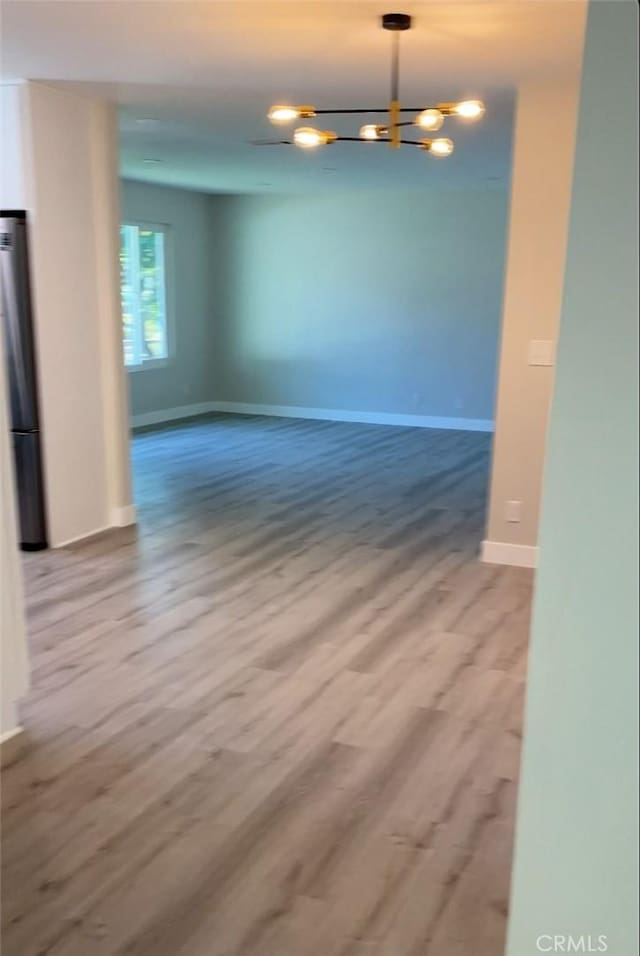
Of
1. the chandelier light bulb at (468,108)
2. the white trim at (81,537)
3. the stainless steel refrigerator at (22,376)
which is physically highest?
the chandelier light bulb at (468,108)

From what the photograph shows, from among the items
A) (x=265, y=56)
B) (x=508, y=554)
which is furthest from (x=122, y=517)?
(x=265, y=56)

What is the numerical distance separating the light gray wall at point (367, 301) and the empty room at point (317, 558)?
949 millimetres

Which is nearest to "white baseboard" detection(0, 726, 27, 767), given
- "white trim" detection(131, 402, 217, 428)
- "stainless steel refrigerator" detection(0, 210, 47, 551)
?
"stainless steel refrigerator" detection(0, 210, 47, 551)

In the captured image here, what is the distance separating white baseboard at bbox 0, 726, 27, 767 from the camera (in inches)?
107

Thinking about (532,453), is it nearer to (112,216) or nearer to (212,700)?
(212,700)

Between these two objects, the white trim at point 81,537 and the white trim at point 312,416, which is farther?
the white trim at point 312,416

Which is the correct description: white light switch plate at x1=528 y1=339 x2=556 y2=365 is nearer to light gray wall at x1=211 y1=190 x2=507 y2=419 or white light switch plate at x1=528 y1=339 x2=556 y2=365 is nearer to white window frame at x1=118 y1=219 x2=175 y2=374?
light gray wall at x1=211 y1=190 x2=507 y2=419

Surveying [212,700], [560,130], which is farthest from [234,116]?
[212,700]

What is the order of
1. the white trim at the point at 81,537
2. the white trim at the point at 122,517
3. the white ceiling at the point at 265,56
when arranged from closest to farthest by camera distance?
the white ceiling at the point at 265,56 → the white trim at the point at 81,537 → the white trim at the point at 122,517

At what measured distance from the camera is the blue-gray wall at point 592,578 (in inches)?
37.3

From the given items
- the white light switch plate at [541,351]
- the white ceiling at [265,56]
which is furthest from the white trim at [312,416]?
the white light switch plate at [541,351]

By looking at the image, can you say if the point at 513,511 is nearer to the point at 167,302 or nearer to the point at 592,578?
the point at 592,578

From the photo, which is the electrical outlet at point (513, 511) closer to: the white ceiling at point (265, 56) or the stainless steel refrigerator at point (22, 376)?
the white ceiling at point (265, 56)

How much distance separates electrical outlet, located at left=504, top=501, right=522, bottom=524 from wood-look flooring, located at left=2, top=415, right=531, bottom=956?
0.31m
